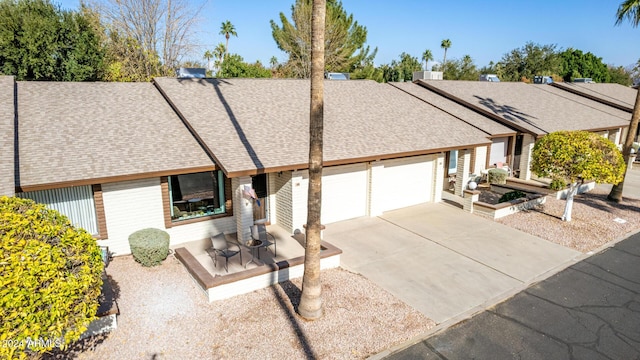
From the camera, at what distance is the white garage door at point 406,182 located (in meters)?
16.8

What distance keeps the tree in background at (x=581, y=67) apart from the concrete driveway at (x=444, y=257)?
65.9 meters

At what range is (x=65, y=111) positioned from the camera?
13117 millimetres

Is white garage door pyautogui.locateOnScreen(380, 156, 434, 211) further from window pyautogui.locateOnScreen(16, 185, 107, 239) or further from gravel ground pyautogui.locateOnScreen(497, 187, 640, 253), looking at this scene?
window pyautogui.locateOnScreen(16, 185, 107, 239)

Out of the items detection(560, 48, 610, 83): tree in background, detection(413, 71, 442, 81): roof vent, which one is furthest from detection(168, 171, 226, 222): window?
detection(560, 48, 610, 83): tree in background

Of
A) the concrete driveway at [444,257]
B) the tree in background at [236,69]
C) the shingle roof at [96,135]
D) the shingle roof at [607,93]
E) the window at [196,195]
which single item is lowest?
the concrete driveway at [444,257]

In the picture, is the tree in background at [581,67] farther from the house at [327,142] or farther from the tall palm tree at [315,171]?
the tall palm tree at [315,171]

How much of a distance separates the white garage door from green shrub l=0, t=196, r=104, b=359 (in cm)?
1168

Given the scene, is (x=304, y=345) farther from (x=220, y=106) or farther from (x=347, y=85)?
(x=347, y=85)

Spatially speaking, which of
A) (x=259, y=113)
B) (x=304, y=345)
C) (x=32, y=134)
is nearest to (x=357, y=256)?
(x=304, y=345)

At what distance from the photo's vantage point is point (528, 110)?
2462 cm

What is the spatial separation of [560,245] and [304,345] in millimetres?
10289

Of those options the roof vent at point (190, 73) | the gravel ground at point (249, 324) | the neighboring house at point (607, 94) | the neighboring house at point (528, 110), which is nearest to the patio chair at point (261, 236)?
the gravel ground at point (249, 324)

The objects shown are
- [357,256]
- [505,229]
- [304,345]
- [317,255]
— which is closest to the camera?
[304,345]

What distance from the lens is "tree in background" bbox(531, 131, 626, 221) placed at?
14445 millimetres
